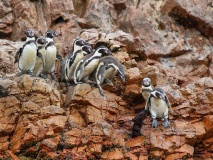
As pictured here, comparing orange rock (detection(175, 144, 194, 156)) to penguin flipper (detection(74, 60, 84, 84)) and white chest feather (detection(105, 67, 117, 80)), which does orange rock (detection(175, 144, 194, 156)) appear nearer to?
white chest feather (detection(105, 67, 117, 80))

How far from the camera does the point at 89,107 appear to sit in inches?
551

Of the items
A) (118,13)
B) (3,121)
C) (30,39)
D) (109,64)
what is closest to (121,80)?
(109,64)

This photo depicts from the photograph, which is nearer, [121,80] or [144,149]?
[144,149]

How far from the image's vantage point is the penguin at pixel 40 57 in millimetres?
15047

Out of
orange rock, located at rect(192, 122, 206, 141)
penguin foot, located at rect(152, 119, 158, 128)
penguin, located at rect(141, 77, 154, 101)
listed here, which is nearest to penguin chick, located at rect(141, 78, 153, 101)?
penguin, located at rect(141, 77, 154, 101)

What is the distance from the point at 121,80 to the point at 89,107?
6.77 ft

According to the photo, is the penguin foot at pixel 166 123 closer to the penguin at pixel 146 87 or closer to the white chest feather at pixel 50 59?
the penguin at pixel 146 87

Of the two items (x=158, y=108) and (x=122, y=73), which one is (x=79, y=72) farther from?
(x=158, y=108)

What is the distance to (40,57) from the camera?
15031 millimetres

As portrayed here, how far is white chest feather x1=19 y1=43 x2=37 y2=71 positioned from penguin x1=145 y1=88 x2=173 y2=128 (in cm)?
343

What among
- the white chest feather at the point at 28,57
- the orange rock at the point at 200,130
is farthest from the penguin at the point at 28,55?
the orange rock at the point at 200,130

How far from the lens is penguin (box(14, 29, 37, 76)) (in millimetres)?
14484

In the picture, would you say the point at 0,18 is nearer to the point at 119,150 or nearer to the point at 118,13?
the point at 118,13

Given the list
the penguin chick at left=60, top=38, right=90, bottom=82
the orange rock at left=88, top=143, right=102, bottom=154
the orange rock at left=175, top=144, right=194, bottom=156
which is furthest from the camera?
Result: the penguin chick at left=60, top=38, right=90, bottom=82
